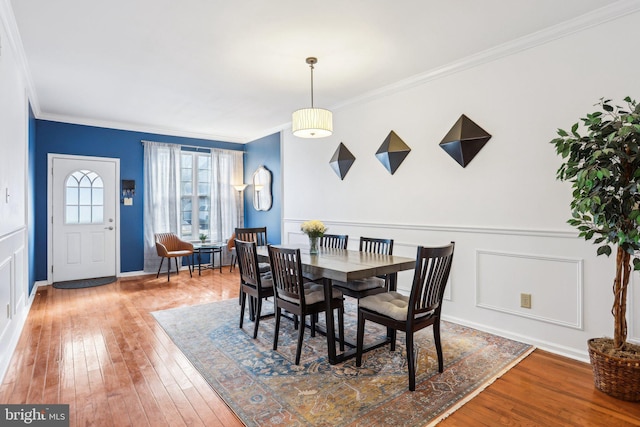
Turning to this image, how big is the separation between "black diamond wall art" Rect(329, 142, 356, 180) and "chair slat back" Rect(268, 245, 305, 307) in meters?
2.26

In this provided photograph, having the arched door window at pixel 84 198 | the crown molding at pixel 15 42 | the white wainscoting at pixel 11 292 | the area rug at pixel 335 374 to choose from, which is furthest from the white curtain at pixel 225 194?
the area rug at pixel 335 374

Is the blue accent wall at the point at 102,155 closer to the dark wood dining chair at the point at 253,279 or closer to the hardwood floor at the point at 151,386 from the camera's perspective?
the hardwood floor at the point at 151,386

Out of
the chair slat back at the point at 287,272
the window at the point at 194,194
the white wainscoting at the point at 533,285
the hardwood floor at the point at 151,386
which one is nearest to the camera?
the hardwood floor at the point at 151,386

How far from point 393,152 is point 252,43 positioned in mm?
1927

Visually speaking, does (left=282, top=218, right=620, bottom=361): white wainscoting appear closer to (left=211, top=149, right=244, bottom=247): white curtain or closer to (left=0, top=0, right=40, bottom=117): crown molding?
(left=0, top=0, right=40, bottom=117): crown molding

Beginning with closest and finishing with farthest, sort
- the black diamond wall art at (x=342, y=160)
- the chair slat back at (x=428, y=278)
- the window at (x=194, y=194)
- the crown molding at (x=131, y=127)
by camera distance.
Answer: the chair slat back at (x=428, y=278)
the black diamond wall art at (x=342, y=160)
the crown molding at (x=131, y=127)
the window at (x=194, y=194)

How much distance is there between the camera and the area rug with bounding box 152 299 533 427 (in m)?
2.00

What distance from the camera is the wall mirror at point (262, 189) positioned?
6.44 meters

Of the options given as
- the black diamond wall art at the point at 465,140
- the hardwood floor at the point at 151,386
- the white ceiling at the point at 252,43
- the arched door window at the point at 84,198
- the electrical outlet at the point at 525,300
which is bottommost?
the hardwood floor at the point at 151,386

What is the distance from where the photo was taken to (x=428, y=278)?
7.54 feet

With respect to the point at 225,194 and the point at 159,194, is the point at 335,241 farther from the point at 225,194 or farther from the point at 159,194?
the point at 159,194

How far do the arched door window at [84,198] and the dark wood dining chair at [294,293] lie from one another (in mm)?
4401

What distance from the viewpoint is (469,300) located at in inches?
135

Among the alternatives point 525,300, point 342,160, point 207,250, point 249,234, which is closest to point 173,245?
point 207,250
